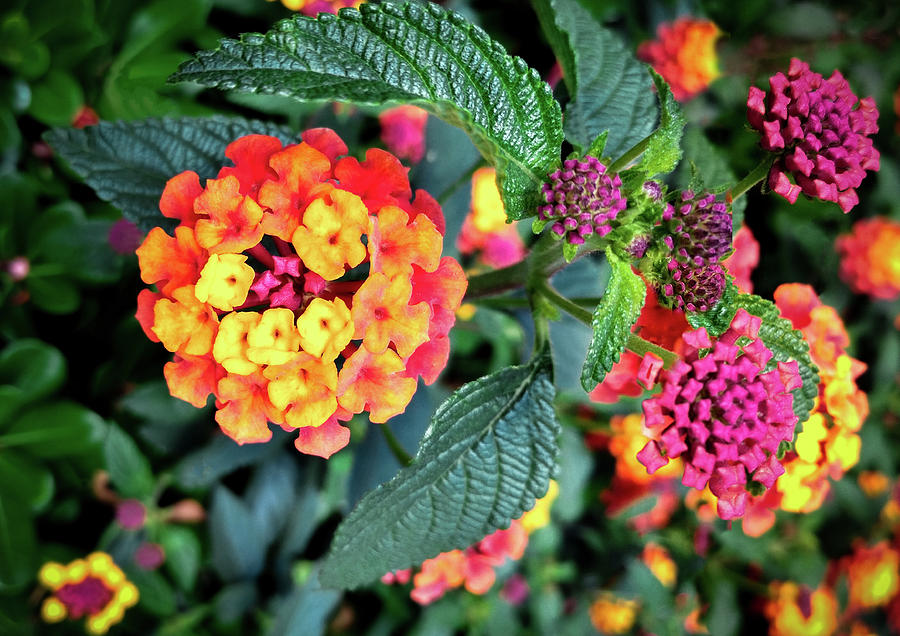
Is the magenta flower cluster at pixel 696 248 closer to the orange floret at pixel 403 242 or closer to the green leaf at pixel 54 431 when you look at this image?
the orange floret at pixel 403 242

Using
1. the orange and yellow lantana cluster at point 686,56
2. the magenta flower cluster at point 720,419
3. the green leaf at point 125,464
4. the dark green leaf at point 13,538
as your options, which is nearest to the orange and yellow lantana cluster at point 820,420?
the magenta flower cluster at point 720,419

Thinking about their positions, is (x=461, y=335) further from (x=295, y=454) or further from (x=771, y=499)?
(x=771, y=499)

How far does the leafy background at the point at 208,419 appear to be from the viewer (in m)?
0.95

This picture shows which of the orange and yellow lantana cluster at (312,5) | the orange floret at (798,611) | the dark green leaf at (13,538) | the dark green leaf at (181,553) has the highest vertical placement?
the orange and yellow lantana cluster at (312,5)

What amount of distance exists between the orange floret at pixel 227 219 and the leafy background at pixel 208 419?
0.32 meters

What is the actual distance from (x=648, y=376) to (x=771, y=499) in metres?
0.27

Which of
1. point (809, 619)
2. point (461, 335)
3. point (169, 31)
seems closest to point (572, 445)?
point (461, 335)

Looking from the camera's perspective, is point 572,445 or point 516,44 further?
point 516,44

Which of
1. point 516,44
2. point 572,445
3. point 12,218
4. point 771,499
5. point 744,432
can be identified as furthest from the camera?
point 516,44

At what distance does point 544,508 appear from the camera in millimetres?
1080

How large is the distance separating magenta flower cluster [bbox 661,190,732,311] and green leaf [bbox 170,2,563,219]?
11 cm

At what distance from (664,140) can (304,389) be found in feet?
1.09

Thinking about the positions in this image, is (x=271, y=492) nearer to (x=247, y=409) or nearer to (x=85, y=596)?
(x=85, y=596)

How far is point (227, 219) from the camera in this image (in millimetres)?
504
